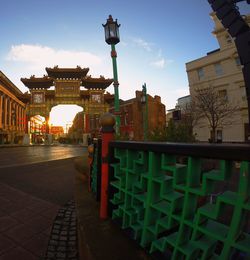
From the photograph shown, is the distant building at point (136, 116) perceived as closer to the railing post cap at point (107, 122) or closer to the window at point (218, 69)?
the window at point (218, 69)

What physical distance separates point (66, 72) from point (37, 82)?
5.24 m

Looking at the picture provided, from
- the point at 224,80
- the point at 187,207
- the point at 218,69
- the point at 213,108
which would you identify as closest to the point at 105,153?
the point at 187,207

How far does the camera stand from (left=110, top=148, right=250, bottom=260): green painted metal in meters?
0.85

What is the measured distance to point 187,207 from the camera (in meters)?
1.08

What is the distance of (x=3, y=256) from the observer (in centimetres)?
192

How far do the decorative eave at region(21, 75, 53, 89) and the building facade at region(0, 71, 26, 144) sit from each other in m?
2.68

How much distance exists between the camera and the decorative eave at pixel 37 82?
103ft

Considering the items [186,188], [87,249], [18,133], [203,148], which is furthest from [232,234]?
[18,133]

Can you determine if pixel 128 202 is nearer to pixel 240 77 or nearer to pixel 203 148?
pixel 203 148

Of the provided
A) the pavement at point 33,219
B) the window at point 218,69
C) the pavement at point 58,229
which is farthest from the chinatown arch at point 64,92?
the pavement at point 58,229

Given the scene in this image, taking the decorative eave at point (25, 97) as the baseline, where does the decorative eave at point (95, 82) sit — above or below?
above

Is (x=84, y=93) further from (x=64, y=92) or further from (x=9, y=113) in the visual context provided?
(x=9, y=113)

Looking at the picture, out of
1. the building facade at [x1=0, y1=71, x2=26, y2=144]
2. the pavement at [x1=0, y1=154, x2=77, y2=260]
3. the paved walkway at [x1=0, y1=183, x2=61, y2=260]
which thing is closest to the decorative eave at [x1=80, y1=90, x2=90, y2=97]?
the building facade at [x1=0, y1=71, x2=26, y2=144]

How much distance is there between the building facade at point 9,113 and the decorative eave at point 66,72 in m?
6.88
